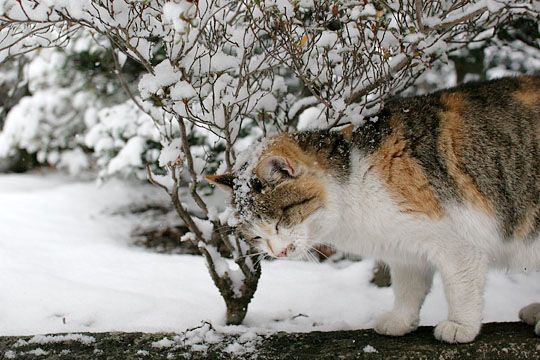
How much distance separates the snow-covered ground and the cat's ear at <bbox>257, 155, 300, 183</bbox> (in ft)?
3.20

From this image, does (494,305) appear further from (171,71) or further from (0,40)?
(0,40)

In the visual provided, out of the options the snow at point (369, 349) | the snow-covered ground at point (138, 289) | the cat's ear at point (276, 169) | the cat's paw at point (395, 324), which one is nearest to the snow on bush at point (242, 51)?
the cat's ear at point (276, 169)

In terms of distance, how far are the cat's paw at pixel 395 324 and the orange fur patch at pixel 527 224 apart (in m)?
0.72

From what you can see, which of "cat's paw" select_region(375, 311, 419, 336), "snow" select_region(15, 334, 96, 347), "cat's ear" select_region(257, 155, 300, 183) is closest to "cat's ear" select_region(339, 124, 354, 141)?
"cat's ear" select_region(257, 155, 300, 183)

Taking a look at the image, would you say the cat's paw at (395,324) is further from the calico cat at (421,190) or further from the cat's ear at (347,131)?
the cat's ear at (347,131)

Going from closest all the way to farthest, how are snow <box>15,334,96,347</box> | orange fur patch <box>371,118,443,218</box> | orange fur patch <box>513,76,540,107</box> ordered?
orange fur patch <box>371,118,443,218</box> → snow <box>15,334,96,347</box> → orange fur patch <box>513,76,540,107</box>

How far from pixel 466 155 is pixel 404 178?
365mm

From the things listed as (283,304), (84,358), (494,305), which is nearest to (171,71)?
(84,358)

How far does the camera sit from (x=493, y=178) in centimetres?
335

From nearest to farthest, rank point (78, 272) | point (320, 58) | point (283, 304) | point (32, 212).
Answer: point (320, 58)
point (283, 304)
point (78, 272)
point (32, 212)

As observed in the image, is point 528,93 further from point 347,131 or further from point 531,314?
point 531,314

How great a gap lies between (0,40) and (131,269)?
2567 millimetres

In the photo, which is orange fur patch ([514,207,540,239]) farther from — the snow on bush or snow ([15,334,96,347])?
snow ([15,334,96,347])

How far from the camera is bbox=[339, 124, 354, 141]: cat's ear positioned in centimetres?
344
